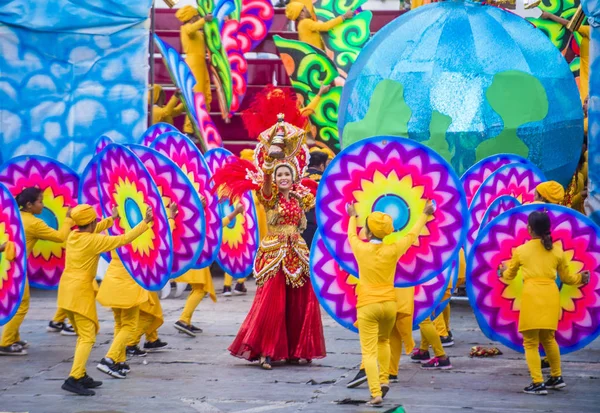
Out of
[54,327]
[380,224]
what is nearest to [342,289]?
[380,224]

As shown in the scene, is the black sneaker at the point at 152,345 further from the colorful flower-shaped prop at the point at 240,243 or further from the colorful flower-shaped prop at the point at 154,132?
the colorful flower-shaped prop at the point at 154,132

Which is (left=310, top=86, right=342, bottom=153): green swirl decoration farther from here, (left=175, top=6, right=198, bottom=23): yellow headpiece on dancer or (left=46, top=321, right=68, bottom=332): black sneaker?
(left=46, top=321, right=68, bottom=332): black sneaker

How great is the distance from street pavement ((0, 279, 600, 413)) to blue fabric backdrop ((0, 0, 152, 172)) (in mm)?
2666

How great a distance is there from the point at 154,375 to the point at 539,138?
452cm

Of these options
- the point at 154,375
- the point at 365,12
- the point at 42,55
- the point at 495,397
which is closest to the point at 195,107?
the point at 42,55

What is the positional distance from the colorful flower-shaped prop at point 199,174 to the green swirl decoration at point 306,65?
16.0ft

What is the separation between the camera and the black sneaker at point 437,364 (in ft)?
28.8

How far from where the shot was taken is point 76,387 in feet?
25.3

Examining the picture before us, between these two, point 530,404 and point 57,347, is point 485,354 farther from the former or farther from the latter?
point 57,347

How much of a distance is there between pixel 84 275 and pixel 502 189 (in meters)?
3.54

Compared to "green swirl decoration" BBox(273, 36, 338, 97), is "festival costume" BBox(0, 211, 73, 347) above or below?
below

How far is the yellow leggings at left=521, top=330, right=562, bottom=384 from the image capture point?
775cm

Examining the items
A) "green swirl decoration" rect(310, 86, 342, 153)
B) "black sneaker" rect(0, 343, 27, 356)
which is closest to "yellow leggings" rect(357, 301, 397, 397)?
"black sneaker" rect(0, 343, 27, 356)

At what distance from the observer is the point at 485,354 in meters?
9.40
